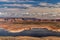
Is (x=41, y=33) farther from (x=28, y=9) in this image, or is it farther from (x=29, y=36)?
(x=28, y=9)

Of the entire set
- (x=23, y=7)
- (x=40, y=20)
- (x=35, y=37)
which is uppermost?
(x=23, y=7)

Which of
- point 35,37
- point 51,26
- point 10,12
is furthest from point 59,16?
point 10,12

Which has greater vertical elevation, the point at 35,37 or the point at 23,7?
the point at 23,7

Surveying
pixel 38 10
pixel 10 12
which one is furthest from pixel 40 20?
pixel 10 12

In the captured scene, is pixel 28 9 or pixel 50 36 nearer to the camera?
pixel 50 36

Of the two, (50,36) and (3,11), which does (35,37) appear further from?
(3,11)

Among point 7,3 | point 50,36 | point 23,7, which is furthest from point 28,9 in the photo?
point 50,36

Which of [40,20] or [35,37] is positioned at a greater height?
[40,20]

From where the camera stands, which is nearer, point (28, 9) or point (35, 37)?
point (35, 37)
